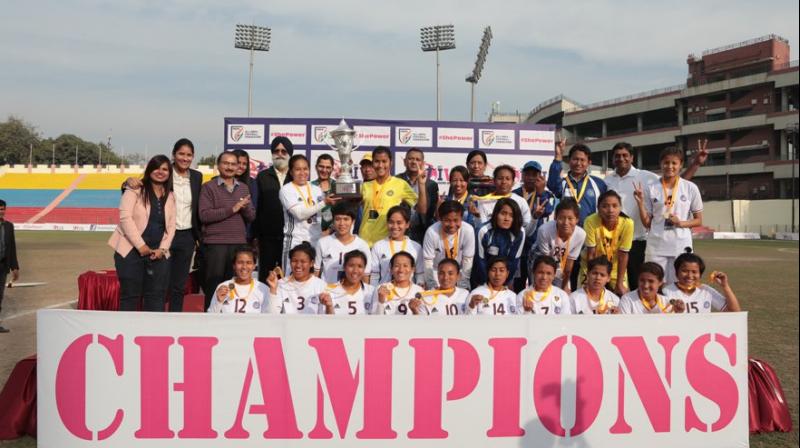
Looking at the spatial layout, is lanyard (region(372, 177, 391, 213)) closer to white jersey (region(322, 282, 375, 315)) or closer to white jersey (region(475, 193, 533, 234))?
white jersey (region(475, 193, 533, 234))

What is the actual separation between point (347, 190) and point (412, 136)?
26.0 ft

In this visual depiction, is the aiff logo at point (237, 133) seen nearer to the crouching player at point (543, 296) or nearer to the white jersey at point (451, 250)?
the white jersey at point (451, 250)

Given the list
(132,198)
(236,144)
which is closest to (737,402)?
(132,198)

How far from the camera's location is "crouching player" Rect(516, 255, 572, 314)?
15.4 feet

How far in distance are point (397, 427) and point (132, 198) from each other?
322cm

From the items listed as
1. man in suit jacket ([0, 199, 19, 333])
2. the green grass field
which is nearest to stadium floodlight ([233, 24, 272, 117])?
the green grass field

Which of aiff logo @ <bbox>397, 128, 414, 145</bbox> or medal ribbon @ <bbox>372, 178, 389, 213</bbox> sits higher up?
aiff logo @ <bbox>397, 128, 414, 145</bbox>

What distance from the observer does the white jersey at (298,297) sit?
4.74m

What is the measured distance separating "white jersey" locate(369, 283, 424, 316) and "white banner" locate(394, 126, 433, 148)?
888 centimetres

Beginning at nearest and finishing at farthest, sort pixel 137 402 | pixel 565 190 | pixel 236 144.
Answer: pixel 137 402 < pixel 565 190 < pixel 236 144

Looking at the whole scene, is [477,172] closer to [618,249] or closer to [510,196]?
[510,196]

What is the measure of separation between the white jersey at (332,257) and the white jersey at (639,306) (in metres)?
2.33

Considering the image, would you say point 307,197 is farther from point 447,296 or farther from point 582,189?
point 582,189

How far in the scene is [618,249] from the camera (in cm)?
539
